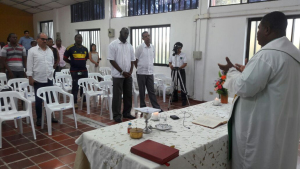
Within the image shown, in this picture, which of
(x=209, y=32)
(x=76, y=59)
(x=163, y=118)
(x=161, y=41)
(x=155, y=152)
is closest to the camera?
(x=155, y=152)

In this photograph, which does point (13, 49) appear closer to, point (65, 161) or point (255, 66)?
point (65, 161)

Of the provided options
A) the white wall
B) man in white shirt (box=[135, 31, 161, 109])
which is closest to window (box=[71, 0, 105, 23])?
the white wall

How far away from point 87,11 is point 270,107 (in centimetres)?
860

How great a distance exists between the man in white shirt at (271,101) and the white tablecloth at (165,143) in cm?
21

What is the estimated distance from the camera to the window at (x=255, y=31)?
4629mm

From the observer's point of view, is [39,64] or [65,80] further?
[65,80]

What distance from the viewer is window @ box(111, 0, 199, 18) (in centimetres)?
638

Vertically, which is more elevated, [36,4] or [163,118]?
[36,4]

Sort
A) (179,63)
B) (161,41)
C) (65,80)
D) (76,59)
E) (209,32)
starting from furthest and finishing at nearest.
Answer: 1. (161,41)
2. (65,80)
3. (179,63)
4. (209,32)
5. (76,59)

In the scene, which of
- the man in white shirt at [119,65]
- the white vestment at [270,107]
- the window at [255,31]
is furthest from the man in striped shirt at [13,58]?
the window at [255,31]

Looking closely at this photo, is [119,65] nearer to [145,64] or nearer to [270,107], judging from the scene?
[145,64]

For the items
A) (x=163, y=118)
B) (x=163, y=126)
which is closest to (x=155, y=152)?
(x=163, y=126)

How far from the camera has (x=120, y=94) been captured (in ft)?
13.8

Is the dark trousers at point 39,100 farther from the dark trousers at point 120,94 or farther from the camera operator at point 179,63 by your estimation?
the camera operator at point 179,63
